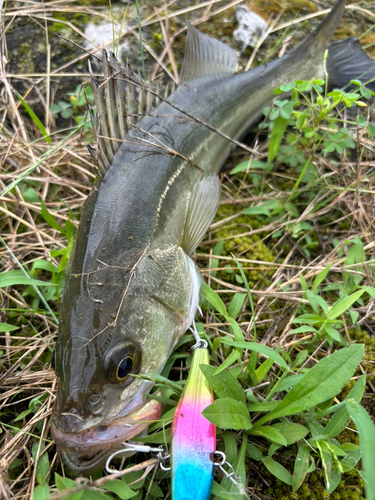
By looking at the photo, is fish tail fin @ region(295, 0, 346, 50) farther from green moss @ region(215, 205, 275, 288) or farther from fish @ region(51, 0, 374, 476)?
green moss @ region(215, 205, 275, 288)

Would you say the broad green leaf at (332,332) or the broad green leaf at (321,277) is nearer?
the broad green leaf at (332,332)

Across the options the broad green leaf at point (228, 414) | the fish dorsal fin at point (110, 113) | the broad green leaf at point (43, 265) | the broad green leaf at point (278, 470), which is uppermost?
the fish dorsal fin at point (110, 113)

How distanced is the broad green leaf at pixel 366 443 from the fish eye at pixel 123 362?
1076 mm

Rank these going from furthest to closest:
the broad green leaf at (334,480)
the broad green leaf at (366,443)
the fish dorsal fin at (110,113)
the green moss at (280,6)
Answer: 1. the green moss at (280,6)
2. the fish dorsal fin at (110,113)
3. the broad green leaf at (334,480)
4. the broad green leaf at (366,443)

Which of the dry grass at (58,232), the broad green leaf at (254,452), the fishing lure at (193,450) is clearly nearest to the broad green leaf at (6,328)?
the dry grass at (58,232)

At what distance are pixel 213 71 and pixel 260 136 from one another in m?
0.78

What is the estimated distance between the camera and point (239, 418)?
6.61ft

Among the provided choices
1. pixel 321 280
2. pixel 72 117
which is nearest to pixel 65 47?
pixel 72 117

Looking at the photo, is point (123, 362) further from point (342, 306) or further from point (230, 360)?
point (342, 306)

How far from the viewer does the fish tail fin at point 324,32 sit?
12.9 ft

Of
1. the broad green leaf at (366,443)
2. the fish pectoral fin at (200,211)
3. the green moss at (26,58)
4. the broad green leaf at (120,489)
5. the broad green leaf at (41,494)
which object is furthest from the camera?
the green moss at (26,58)

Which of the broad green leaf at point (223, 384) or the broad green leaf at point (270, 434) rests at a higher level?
the broad green leaf at point (223, 384)

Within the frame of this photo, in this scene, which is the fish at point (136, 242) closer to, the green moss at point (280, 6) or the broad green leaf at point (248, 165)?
the broad green leaf at point (248, 165)

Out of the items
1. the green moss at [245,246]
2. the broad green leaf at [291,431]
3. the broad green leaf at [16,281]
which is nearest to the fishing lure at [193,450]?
the broad green leaf at [291,431]
